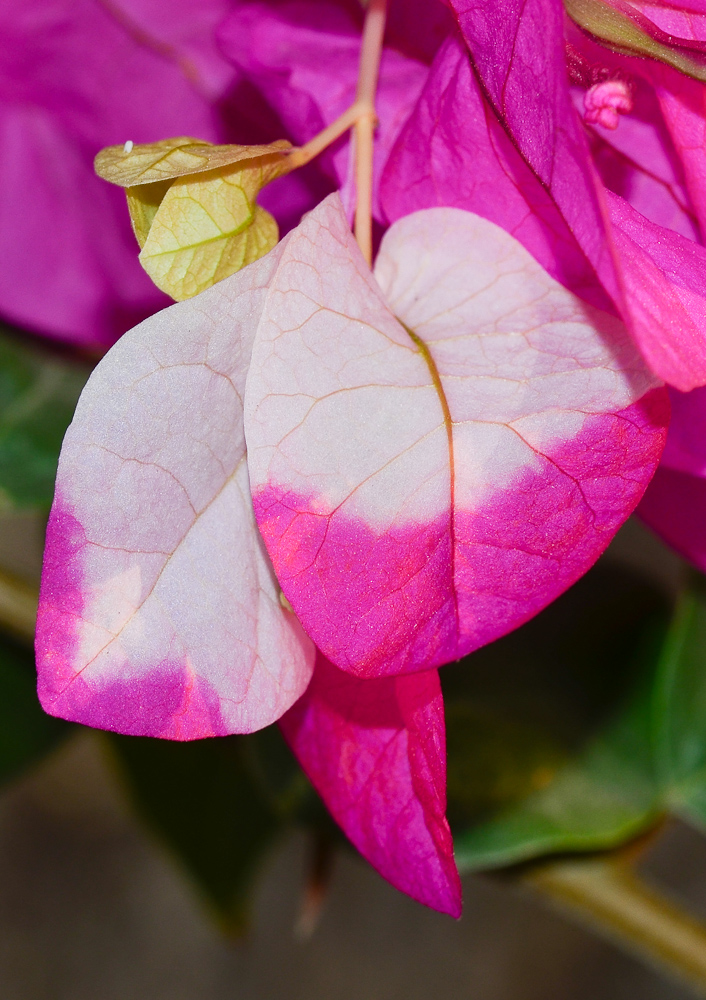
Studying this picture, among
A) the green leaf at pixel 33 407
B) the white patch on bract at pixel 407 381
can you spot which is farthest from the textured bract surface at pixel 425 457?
the green leaf at pixel 33 407

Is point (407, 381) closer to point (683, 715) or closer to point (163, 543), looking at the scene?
point (163, 543)

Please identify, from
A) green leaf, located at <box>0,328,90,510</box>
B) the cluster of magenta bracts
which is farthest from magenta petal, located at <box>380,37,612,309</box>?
green leaf, located at <box>0,328,90,510</box>

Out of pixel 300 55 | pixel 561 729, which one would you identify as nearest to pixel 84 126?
pixel 300 55

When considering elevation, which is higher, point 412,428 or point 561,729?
point 412,428

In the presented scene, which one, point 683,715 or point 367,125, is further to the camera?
point 683,715

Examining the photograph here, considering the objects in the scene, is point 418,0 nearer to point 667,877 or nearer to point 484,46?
point 484,46

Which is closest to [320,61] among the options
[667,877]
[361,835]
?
[361,835]

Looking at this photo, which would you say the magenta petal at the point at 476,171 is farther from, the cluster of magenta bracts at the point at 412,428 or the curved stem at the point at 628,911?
the curved stem at the point at 628,911
